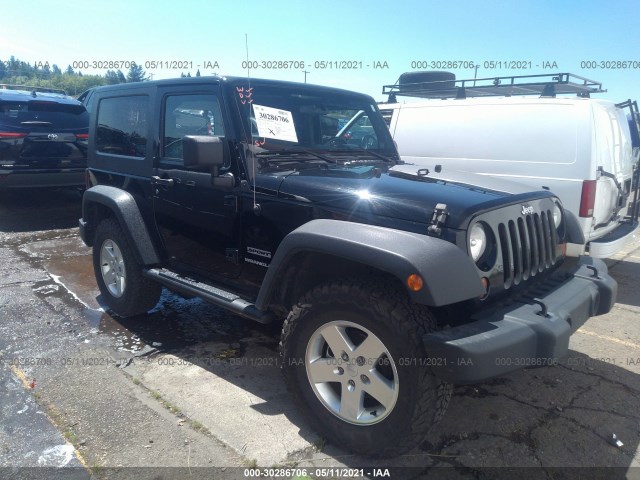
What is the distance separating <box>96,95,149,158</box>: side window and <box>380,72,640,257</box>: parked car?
8.34 ft

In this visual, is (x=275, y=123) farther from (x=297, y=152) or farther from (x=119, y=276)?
(x=119, y=276)

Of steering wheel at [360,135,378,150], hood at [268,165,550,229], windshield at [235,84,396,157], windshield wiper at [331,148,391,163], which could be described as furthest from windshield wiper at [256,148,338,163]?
steering wheel at [360,135,378,150]

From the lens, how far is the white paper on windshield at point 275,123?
332 cm

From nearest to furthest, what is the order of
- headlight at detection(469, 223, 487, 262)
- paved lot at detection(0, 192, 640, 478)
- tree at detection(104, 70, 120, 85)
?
1. headlight at detection(469, 223, 487, 262)
2. paved lot at detection(0, 192, 640, 478)
3. tree at detection(104, 70, 120, 85)

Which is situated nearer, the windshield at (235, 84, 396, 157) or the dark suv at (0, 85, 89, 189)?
the windshield at (235, 84, 396, 157)

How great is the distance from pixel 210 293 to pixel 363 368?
134 centimetres

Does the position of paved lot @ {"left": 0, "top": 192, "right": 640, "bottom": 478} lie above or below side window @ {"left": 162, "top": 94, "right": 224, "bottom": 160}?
below

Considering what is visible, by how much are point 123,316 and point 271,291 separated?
2.15 meters

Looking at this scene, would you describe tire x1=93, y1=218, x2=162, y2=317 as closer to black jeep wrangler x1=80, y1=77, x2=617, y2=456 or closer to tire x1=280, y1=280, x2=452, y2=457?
black jeep wrangler x1=80, y1=77, x2=617, y2=456

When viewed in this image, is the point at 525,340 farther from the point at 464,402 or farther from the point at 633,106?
the point at 633,106

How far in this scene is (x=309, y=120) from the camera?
3.63 metres

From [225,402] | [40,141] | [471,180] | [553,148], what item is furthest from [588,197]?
[40,141]

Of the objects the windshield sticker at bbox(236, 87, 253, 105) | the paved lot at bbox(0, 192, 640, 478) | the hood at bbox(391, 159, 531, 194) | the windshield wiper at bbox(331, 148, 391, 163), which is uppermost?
the windshield sticker at bbox(236, 87, 253, 105)

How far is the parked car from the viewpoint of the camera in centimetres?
517
